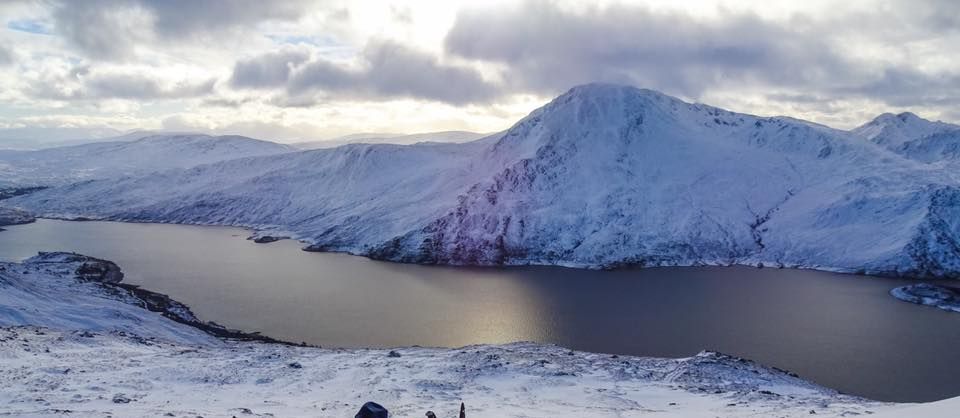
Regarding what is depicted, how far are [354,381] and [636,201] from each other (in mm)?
96108

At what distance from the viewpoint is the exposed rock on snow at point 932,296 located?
78.4 metres

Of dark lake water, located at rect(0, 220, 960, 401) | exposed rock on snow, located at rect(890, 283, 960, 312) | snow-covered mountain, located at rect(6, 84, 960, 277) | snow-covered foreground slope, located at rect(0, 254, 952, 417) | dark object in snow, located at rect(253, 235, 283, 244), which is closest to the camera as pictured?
snow-covered foreground slope, located at rect(0, 254, 952, 417)

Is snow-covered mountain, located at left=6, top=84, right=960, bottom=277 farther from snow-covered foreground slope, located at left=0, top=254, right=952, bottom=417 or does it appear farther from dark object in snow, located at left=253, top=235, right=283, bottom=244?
snow-covered foreground slope, located at left=0, top=254, right=952, bottom=417

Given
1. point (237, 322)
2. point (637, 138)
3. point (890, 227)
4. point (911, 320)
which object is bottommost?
point (237, 322)

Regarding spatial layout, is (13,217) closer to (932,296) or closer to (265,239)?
(265,239)

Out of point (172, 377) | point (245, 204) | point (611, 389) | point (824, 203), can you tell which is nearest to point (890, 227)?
point (824, 203)

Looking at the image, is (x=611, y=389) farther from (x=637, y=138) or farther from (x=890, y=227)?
(x=637, y=138)

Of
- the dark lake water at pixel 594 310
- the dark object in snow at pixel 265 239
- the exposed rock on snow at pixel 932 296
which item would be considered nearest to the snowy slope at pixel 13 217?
the dark lake water at pixel 594 310

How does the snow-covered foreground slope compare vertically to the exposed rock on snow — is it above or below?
below

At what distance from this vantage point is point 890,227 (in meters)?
112

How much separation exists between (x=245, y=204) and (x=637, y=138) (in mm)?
108809

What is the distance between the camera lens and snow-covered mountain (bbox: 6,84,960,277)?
11225cm

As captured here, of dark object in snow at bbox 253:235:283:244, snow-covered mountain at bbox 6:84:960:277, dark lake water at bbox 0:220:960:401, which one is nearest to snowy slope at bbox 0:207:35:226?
snow-covered mountain at bbox 6:84:960:277

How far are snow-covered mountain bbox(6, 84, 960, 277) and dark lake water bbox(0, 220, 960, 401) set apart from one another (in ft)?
26.6
